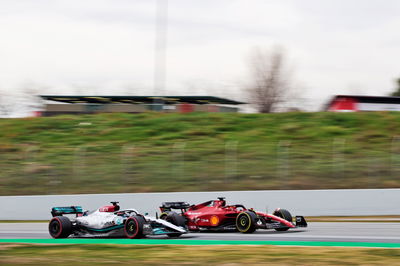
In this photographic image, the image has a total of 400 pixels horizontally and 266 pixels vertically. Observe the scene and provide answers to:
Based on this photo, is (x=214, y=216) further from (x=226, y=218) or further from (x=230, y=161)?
(x=230, y=161)

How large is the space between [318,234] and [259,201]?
278 inches

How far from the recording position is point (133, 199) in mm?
21203

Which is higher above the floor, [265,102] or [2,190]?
[265,102]

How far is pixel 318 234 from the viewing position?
13.3 m

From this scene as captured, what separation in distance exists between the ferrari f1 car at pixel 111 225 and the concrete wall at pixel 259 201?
6.76 m

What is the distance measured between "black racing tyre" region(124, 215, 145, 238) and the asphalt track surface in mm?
665

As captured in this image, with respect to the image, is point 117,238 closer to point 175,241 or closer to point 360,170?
point 175,241

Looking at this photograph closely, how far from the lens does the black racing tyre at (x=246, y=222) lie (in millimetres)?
13633

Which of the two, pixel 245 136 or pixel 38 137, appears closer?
pixel 245 136

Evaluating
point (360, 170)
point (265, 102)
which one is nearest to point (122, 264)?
point (360, 170)

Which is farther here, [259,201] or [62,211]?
[259,201]

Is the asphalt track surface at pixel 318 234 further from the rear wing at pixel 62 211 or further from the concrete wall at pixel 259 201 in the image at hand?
the concrete wall at pixel 259 201

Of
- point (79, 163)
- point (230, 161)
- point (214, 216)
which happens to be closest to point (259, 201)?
point (230, 161)

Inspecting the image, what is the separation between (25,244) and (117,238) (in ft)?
6.57
